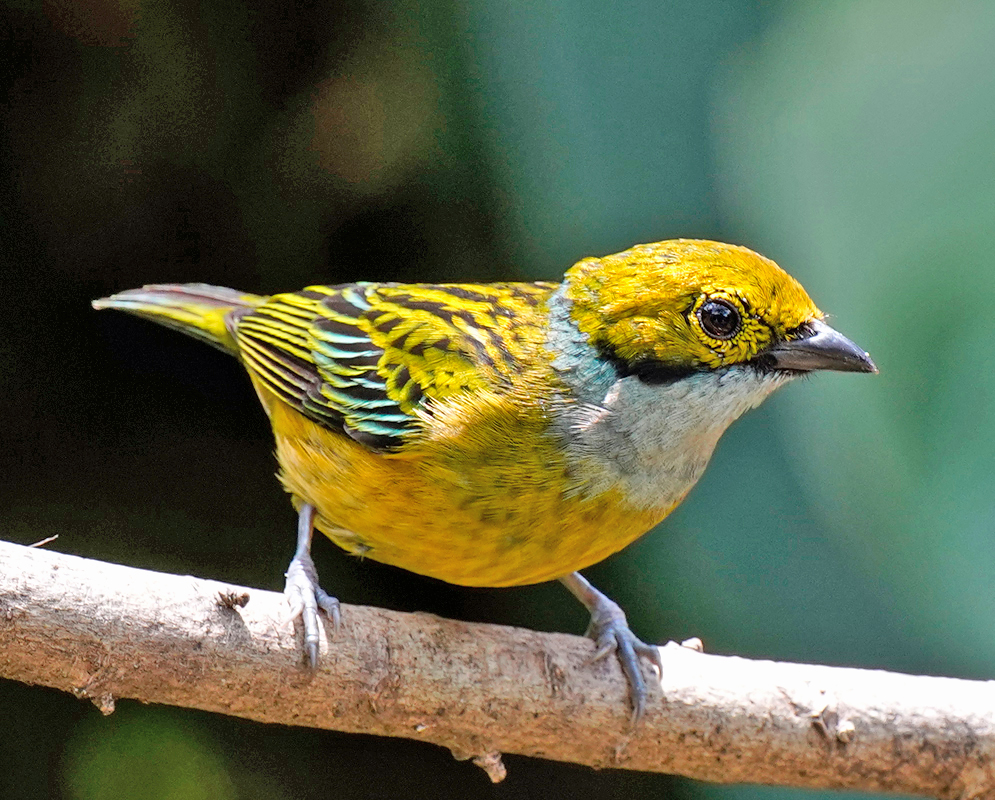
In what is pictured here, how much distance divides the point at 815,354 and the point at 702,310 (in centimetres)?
34

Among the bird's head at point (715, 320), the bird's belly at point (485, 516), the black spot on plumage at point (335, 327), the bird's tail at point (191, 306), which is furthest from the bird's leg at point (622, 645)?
the bird's tail at point (191, 306)

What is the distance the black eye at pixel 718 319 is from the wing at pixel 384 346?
544mm

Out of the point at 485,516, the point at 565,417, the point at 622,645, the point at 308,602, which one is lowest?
the point at 622,645

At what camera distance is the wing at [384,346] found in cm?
334

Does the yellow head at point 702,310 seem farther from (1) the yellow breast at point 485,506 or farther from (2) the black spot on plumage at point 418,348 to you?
(2) the black spot on plumage at point 418,348

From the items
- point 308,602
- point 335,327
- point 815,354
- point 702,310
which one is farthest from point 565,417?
point 335,327

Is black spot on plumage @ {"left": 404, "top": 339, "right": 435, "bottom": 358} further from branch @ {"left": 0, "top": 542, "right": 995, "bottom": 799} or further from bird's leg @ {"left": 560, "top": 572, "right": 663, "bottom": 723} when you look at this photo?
bird's leg @ {"left": 560, "top": 572, "right": 663, "bottom": 723}

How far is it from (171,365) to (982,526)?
3320 millimetres

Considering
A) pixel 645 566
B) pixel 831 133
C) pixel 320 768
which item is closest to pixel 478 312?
pixel 645 566

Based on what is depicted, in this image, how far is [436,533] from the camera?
3111mm

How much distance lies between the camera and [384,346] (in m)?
3.61

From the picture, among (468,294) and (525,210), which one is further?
(525,210)

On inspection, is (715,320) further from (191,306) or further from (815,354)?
(191,306)

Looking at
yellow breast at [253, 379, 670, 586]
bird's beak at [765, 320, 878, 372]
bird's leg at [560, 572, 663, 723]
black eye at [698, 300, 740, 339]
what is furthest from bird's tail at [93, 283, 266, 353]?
bird's beak at [765, 320, 878, 372]
